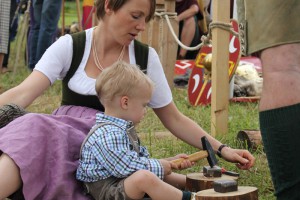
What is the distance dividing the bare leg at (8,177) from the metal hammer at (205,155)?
0.64 m

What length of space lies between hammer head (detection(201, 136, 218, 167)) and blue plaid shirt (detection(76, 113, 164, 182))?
0.90 feet

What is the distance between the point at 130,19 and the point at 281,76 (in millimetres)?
892

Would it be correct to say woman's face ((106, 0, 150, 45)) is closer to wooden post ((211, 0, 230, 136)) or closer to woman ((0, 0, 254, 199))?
woman ((0, 0, 254, 199))

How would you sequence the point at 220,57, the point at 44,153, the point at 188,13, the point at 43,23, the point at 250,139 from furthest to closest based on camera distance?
the point at 188,13, the point at 43,23, the point at 220,57, the point at 250,139, the point at 44,153

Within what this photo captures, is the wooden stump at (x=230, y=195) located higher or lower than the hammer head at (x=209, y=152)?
lower

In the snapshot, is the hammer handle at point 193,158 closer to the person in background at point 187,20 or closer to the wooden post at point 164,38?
the wooden post at point 164,38

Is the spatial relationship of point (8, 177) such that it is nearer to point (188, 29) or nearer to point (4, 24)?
point (4, 24)

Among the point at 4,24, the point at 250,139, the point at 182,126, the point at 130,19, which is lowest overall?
the point at 250,139

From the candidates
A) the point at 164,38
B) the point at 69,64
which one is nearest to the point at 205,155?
the point at 69,64

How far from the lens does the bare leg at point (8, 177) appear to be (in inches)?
109

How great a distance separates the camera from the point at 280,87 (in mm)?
2553

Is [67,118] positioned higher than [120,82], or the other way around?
[120,82]

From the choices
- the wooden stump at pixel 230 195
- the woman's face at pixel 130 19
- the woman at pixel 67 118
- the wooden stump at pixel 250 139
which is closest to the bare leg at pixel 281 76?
the wooden stump at pixel 230 195

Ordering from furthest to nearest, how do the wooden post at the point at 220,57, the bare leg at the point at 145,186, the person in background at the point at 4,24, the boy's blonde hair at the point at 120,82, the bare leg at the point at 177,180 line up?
the person in background at the point at 4,24 → the wooden post at the point at 220,57 → the bare leg at the point at 177,180 → the boy's blonde hair at the point at 120,82 → the bare leg at the point at 145,186
